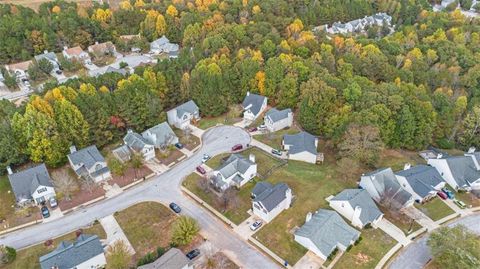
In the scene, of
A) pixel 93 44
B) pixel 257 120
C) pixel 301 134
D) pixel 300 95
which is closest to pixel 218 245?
pixel 301 134

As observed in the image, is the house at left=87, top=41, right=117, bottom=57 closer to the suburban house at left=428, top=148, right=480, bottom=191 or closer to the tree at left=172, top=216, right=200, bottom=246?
the tree at left=172, top=216, right=200, bottom=246

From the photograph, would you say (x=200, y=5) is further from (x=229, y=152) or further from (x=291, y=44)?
(x=229, y=152)

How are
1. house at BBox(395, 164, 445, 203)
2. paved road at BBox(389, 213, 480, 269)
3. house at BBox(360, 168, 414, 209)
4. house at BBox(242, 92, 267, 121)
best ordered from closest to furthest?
paved road at BBox(389, 213, 480, 269) → house at BBox(360, 168, 414, 209) → house at BBox(395, 164, 445, 203) → house at BBox(242, 92, 267, 121)

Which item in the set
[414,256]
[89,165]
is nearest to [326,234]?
[414,256]

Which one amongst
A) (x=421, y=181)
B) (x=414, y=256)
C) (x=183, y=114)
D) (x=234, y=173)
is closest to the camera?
(x=414, y=256)

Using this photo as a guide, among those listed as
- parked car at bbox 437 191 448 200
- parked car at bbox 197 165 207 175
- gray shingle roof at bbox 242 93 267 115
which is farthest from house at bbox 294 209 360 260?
gray shingle roof at bbox 242 93 267 115

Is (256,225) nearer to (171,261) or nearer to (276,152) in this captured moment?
(171,261)

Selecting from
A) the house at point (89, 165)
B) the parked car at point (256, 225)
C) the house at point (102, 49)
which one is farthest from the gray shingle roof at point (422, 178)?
the house at point (102, 49)
